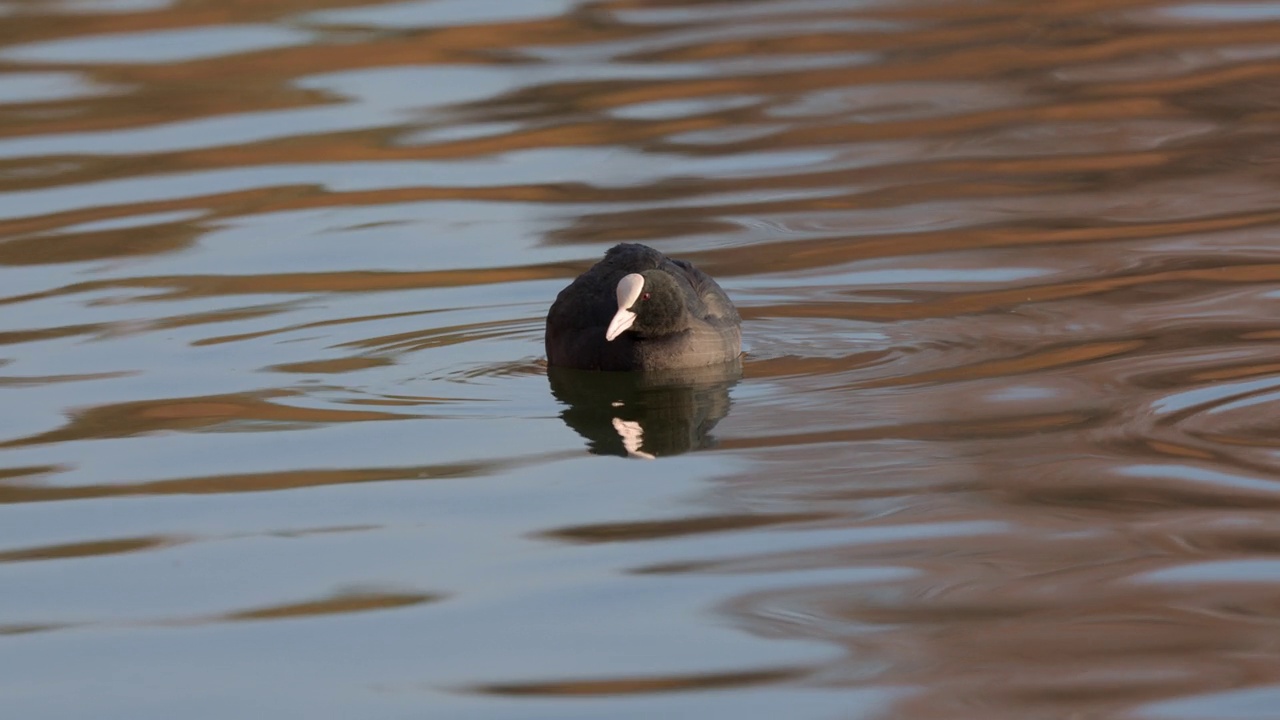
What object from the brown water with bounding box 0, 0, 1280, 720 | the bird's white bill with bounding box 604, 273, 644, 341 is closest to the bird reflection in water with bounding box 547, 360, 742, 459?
the brown water with bounding box 0, 0, 1280, 720

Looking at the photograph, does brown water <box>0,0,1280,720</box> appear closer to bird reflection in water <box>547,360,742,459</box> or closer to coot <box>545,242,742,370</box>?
bird reflection in water <box>547,360,742,459</box>

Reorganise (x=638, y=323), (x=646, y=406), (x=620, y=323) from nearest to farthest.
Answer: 1. (x=646, y=406)
2. (x=620, y=323)
3. (x=638, y=323)

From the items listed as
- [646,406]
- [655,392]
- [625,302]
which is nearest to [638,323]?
[625,302]

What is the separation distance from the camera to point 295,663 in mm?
6051

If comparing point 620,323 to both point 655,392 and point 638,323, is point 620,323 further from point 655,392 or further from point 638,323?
point 655,392

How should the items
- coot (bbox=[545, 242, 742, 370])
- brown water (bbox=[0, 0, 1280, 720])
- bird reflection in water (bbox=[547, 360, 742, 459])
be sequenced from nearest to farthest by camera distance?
brown water (bbox=[0, 0, 1280, 720]) → bird reflection in water (bbox=[547, 360, 742, 459]) → coot (bbox=[545, 242, 742, 370])

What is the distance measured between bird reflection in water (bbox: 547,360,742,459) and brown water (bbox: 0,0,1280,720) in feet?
0.12

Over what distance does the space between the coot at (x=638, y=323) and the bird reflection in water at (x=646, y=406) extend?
6cm

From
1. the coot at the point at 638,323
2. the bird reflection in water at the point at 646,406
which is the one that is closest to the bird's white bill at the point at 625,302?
the coot at the point at 638,323

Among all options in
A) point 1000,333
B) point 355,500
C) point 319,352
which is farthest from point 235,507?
point 1000,333

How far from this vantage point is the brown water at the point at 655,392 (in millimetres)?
6027

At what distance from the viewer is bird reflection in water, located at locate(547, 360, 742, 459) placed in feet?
27.0

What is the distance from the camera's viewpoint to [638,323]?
912 cm

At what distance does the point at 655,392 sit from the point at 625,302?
15.0 inches
